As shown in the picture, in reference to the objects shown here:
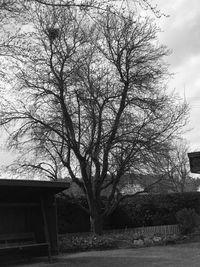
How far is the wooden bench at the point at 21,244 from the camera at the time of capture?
1528 centimetres

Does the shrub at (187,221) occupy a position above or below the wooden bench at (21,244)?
above

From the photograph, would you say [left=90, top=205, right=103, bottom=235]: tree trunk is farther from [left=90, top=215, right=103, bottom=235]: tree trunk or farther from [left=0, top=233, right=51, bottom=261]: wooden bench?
[left=0, top=233, right=51, bottom=261]: wooden bench

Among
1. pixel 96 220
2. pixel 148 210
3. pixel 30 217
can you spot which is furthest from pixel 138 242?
pixel 148 210

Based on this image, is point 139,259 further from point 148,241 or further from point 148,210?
point 148,210

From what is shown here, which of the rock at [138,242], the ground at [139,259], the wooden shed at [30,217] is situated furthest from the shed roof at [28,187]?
the rock at [138,242]

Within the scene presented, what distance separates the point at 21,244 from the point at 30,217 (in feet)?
5.16

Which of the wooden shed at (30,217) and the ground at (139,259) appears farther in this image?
the wooden shed at (30,217)

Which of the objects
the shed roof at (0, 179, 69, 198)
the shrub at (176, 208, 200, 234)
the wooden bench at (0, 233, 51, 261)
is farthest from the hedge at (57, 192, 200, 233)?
the shed roof at (0, 179, 69, 198)

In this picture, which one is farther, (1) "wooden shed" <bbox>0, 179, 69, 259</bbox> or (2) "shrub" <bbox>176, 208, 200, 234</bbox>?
(2) "shrub" <bbox>176, 208, 200, 234</bbox>

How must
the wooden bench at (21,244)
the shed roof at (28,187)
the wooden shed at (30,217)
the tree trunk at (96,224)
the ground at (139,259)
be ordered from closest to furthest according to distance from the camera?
the ground at (139,259)
the shed roof at (28,187)
the wooden bench at (21,244)
the wooden shed at (30,217)
the tree trunk at (96,224)

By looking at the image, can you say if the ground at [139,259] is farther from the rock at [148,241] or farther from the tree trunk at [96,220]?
the tree trunk at [96,220]

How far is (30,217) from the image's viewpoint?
57.6ft

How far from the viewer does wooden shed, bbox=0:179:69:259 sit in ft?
53.0

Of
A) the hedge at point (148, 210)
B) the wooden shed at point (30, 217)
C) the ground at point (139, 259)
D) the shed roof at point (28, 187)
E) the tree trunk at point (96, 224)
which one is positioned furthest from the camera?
the hedge at point (148, 210)
